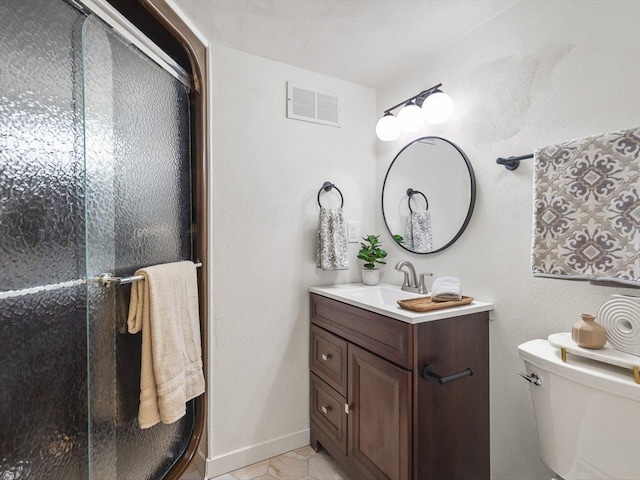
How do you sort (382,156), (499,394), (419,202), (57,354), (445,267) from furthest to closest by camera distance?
(382,156) < (419,202) < (445,267) < (499,394) < (57,354)

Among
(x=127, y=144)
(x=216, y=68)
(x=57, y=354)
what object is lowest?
(x=57, y=354)

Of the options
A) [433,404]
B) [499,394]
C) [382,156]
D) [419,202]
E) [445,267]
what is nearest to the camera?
[433,404]

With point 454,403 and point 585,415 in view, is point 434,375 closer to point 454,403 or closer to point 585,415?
point 454,403

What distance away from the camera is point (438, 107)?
1.57 m

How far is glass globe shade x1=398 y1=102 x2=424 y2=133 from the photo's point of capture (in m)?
1.72

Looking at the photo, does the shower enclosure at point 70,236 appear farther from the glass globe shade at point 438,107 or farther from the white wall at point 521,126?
the white wall at point 521,126

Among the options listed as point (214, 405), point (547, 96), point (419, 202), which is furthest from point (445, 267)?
point (214, 405)

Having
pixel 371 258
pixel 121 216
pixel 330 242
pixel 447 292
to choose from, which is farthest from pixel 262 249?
pixel 447 292

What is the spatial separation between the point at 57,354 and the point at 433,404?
A: 1342 millimetres

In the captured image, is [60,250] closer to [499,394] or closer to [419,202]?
[419,202]

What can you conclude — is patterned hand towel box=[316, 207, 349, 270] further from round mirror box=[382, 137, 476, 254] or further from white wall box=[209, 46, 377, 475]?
round mirror box=[382, 137, 476, 254]

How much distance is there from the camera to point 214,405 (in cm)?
168

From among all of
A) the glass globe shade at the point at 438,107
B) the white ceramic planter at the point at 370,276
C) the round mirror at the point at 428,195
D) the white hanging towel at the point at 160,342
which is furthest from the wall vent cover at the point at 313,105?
the white hanging towel at the point at 160,342

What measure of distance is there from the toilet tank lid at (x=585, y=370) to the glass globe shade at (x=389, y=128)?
4.19 feet
